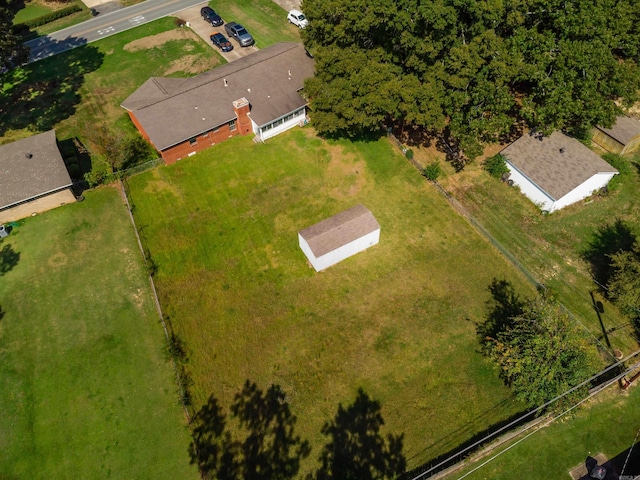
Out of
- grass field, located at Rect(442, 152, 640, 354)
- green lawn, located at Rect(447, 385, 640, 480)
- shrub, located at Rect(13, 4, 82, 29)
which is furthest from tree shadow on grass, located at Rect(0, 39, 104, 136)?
green lawn, located at Rect(447, 385, 640, 480)

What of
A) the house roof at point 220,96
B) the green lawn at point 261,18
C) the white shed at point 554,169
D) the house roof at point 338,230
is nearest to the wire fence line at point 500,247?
the white shed at point 554,169

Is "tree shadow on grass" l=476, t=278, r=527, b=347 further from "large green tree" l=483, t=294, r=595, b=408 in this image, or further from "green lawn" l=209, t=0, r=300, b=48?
"green lawn" l=209, t=0, r=300, b=48

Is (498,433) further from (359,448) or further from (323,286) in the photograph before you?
(323,286)

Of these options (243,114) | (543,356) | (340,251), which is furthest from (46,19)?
(543,356)

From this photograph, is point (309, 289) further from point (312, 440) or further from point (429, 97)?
point (429, 97)

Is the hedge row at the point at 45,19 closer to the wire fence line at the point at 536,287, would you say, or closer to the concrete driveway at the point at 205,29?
the concrete driveway at the point at 205,29
